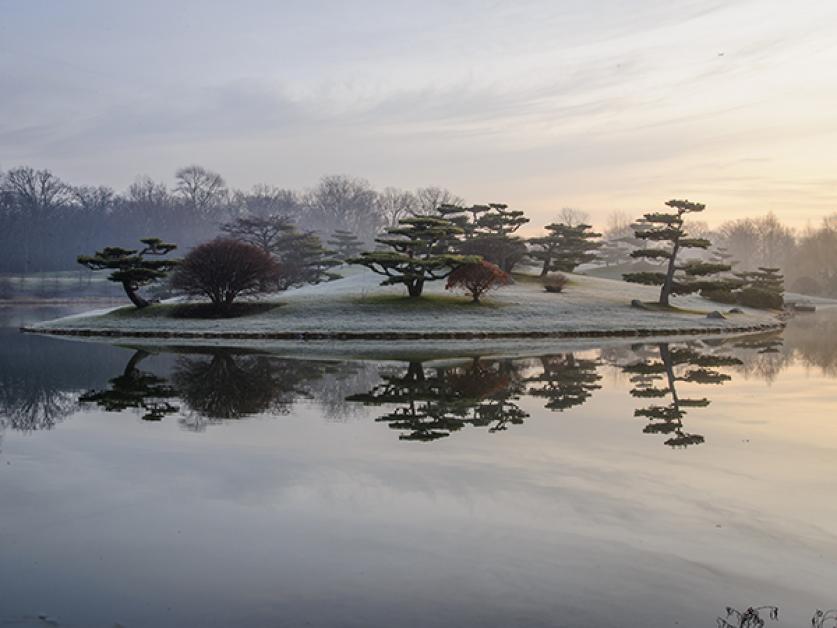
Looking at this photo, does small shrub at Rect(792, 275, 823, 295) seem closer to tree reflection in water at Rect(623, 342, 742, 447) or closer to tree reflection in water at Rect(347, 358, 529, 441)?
tree reflection in water at Rect(623, 342, 742, 447)

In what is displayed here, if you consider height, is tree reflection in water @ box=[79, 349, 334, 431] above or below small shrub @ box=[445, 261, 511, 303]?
below

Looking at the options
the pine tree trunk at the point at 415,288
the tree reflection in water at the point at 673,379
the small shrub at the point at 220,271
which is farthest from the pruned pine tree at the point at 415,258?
the tree reflection in water at the point at 673,379

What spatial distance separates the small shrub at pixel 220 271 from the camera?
4188 centimetres

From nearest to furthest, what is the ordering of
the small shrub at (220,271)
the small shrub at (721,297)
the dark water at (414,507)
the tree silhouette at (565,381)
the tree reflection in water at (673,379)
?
the dark water at (414,507)
the tree reflection in water at (673,379)
the tree silhouette at (565,381)
the small shrub at (220,271)
the small shrub at (721,297)

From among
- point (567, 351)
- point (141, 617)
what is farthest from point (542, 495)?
point (567, 351)

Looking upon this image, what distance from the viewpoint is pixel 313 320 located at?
3856 cm

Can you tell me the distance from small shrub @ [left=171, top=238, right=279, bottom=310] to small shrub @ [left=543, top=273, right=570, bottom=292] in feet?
66.8

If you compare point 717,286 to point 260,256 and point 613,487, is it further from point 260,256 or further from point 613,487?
point 613,487

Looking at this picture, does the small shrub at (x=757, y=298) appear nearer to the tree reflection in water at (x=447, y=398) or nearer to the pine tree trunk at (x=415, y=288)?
the pine tree trunk at (x=415, y=288)

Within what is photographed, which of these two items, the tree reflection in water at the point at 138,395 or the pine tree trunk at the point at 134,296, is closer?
the tree reflection in water at the point at 138,395

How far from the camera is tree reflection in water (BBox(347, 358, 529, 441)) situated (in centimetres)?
1374

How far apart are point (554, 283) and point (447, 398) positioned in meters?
39.7

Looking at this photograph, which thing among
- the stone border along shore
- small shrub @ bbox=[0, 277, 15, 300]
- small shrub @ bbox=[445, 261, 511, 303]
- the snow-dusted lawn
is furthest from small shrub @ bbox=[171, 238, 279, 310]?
small shrub @ bbox=[0, 277, 15, 300]

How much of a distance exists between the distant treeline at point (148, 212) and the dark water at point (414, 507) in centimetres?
9037
